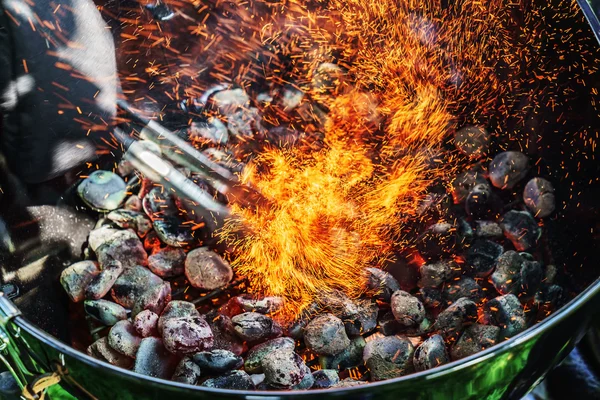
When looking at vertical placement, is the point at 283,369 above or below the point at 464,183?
below

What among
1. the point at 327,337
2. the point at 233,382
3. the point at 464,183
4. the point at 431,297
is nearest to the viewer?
the point at 233,382

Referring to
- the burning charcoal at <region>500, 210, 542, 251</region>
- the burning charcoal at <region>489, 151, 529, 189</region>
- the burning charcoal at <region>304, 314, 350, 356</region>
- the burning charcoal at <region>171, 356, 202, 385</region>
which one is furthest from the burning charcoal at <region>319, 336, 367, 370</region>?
the burning charcoal at <region>489, 151, 529, 189</region>

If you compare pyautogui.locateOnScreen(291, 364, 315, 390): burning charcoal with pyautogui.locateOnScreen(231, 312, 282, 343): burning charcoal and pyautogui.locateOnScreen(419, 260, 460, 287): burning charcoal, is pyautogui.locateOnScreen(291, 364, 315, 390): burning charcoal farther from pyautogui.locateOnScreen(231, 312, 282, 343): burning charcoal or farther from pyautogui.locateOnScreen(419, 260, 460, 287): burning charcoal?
A: pyautogui.locateOnScreen(419, 260, 460, 287): burning charcoal

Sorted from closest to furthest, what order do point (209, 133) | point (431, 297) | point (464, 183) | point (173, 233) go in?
point (431, 297)
point (173, 233)
point (464, 183)
point (209, 133)

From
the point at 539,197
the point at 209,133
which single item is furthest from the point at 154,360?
the point at 539,197

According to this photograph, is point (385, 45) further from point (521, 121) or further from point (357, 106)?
point (521, 121)

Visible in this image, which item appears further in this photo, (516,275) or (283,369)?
(516,275)

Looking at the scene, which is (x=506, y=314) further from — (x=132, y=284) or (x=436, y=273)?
(x=132, y=284)

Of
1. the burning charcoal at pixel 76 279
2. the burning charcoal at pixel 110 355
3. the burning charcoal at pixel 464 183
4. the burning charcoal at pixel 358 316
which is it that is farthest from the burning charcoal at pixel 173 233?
the burning charcoal at pixel 464 183
